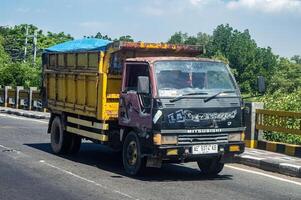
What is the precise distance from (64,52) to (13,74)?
30.0 m

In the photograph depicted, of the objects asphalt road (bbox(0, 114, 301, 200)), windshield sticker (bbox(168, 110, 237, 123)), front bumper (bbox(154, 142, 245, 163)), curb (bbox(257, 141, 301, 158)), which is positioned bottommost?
asphalt road (bbox(0, 114, 301, 200))

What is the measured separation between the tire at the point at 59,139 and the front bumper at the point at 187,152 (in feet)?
13.6

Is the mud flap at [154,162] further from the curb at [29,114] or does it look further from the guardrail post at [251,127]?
the curb at [29,114]

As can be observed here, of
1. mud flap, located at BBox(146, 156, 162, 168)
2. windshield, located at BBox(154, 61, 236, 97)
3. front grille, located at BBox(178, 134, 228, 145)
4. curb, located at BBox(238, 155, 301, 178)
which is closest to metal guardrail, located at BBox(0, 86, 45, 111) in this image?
curb, located at BBox(238, 155, 301, 178)

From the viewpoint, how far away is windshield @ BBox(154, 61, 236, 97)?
31.3 feet

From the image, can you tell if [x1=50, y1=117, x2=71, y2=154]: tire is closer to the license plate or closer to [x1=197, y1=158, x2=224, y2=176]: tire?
[x1=197, y1=158, x2=224, y2=176]: tire

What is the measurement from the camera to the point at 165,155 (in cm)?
921

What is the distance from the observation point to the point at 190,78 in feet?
32.0

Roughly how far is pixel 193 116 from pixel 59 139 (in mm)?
4729

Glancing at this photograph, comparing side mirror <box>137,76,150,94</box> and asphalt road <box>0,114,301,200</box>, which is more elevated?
side mirror <box>137,76,150,94</box>

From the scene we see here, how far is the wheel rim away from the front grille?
37.5 inches

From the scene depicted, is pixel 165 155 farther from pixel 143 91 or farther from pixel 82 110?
pixel 82 110

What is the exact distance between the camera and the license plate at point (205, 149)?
9.40m

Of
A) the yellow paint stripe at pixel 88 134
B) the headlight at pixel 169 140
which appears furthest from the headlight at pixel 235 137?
the yellow paint stripe at pixel 88 134
